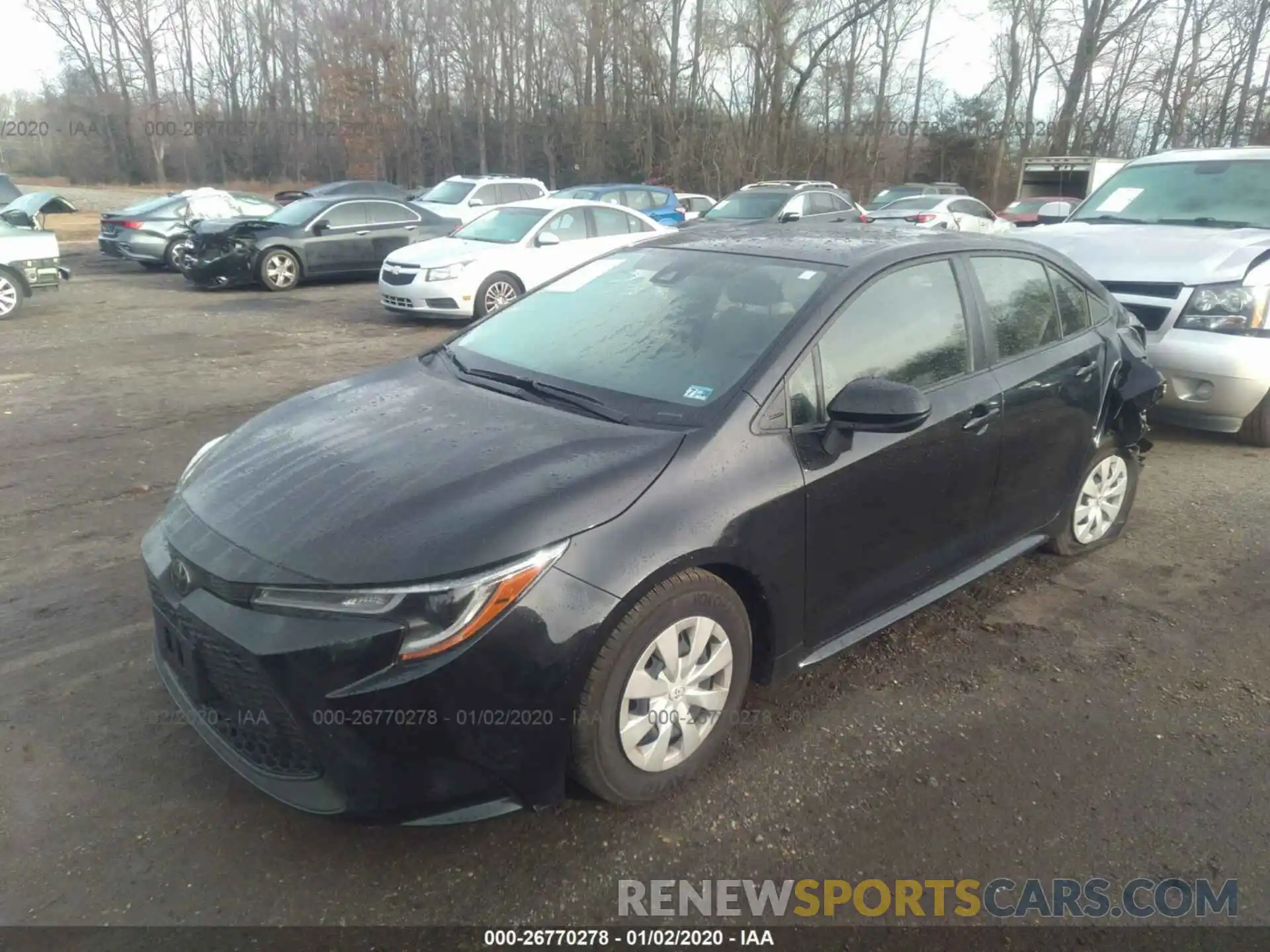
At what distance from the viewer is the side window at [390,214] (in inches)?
612

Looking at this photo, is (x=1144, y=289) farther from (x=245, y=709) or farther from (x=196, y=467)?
(x=245, y=709)

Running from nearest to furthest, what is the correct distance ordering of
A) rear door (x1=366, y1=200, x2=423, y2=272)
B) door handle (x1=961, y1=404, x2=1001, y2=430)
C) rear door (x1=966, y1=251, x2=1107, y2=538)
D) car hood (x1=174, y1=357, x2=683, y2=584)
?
car hood (x1=174, y1=357, x2=683, y2=584) < door handle (x1=961, y1=404, x2=1001, y2=430) < rear door (x1=966, y1=251, x2=1107, y2=538) < rear door (x1=366, y1=200, x2=423, y2=272)

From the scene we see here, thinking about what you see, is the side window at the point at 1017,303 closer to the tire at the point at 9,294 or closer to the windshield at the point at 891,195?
the tire at the point at 9,294

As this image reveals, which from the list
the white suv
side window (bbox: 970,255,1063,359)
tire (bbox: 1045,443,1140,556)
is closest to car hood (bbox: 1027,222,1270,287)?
tire (bbox: 1045,443,1140,556)

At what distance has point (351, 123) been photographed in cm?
4478

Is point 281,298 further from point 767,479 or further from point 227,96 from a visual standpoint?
point 227,96

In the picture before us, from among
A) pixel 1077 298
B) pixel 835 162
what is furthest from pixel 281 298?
pixel 835 162

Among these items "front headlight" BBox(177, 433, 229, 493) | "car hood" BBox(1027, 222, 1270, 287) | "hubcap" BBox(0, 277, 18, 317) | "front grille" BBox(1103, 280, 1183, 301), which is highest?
"car hood" BBox(1027, 222, 1270, 287)

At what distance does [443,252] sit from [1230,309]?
8831mm

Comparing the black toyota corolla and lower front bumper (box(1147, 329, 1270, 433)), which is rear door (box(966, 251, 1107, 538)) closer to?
the black toyota corolla

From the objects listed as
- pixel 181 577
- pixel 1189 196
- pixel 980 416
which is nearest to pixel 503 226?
pixel 1189 196

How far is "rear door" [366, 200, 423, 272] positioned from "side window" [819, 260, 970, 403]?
13208 mm

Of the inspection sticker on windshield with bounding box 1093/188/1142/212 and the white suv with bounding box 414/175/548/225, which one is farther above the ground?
the inspection sticker on windshield with bounding box 1093/188/1142/212

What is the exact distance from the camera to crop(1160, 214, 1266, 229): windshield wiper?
6889mm
